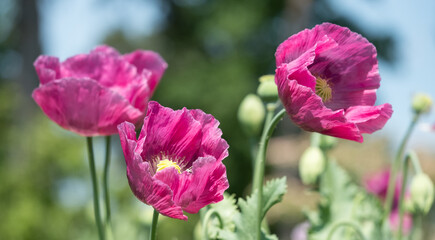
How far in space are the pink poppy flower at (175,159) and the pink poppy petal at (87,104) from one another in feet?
0.47

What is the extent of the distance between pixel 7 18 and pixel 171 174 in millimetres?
11647

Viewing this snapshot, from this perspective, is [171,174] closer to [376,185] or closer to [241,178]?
[376,185]

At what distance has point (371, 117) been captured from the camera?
0.52 m

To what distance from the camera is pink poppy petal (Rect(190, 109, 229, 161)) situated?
1.64ft

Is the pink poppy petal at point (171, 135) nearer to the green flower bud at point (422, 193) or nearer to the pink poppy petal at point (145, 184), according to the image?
the pink poppy petal at point (145, 184)

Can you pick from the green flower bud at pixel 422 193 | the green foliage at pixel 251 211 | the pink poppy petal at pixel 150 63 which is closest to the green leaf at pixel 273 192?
the green foliage at pixel 251 211

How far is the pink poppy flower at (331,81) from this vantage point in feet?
1.62

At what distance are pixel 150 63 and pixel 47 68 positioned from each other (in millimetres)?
146

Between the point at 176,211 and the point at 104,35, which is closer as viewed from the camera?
the point at 176,211

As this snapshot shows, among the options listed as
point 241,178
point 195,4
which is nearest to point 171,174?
point 241,178

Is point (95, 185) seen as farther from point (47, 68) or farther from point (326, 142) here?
point (326, 142)

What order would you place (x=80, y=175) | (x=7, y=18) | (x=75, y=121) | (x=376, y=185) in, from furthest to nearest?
(x=7, y=18) → (x=80, y=175) → (x=376, y=185) → (x=75, y=121)

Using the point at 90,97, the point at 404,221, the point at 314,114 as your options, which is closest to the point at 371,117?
the point at 314,114

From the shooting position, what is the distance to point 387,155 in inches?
260
